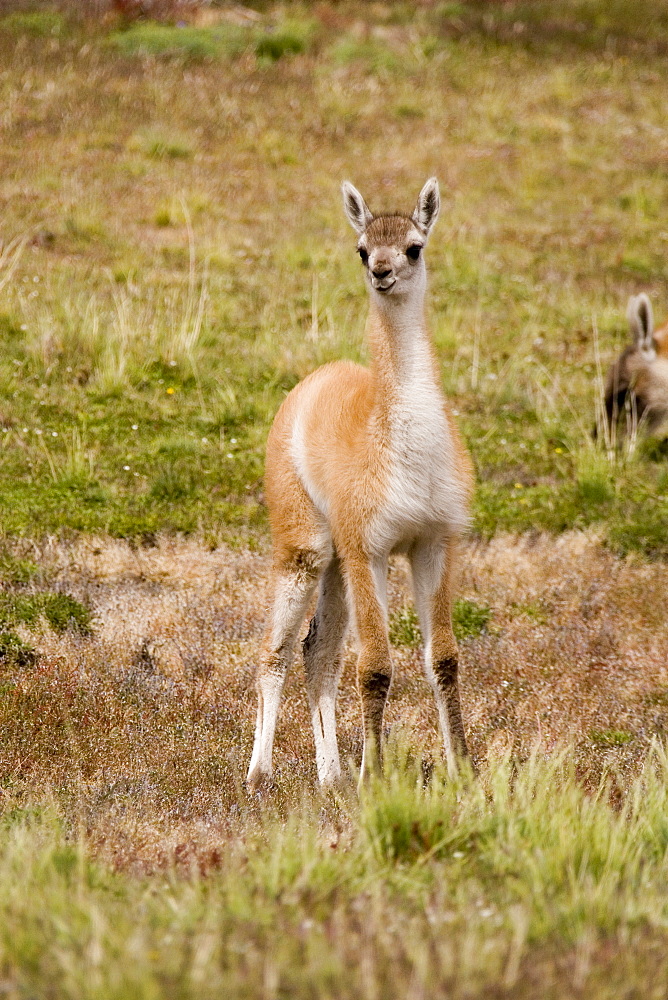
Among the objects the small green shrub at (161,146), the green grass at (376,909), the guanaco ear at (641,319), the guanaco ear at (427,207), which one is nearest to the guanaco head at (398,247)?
the guanaco ear at (427,207)

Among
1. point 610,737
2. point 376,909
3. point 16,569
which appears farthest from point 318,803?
point 16,569

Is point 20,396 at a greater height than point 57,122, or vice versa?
point 57,122

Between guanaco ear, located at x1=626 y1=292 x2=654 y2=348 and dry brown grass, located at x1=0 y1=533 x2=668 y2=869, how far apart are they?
282 cm

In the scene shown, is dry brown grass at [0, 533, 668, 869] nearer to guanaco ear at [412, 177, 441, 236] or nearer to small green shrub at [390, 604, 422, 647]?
small green shrub at [390, 604, 422, 647]

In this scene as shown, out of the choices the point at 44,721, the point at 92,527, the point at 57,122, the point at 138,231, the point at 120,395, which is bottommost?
the point at 44,721

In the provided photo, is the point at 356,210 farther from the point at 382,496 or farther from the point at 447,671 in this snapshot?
the point at 447,671

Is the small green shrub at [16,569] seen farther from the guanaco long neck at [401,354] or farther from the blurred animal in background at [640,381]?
the blurred animal in background at [640,381]

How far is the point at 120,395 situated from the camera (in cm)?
1049

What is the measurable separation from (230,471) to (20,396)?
224cm

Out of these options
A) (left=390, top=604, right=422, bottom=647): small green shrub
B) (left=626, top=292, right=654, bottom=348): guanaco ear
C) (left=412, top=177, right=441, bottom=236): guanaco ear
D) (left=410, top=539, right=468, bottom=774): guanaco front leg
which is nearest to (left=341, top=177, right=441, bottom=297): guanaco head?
(left=412, top=177, right=441, bottom=236): guanaco ear

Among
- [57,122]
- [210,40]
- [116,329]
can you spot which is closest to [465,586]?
[116,329]

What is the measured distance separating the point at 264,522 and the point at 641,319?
13.3 ft

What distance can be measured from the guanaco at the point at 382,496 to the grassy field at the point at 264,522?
36 centimetres

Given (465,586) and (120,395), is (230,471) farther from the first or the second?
(465,586)
